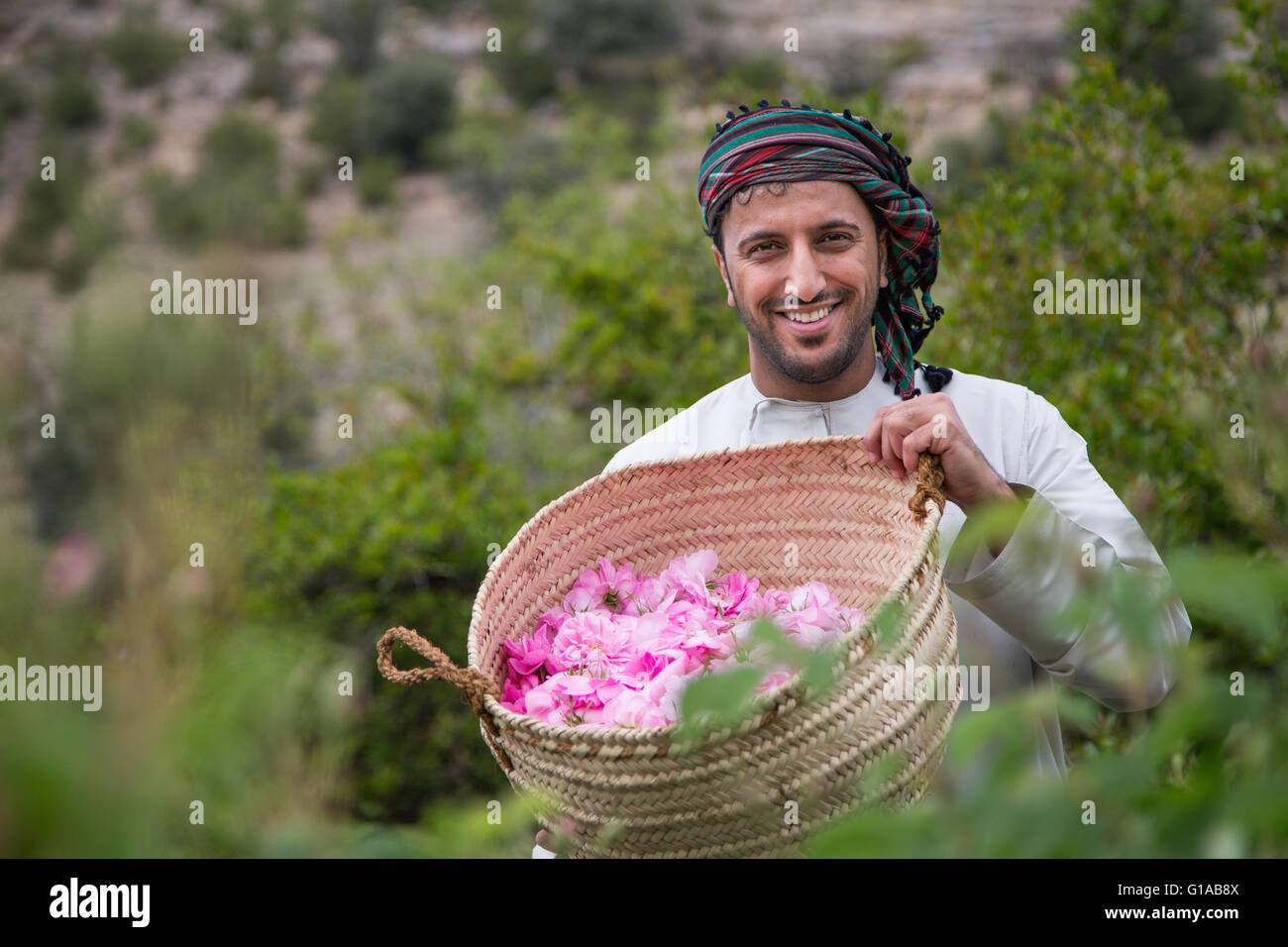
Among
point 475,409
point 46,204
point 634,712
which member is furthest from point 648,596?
point 46,204

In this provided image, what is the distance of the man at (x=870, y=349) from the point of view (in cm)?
187

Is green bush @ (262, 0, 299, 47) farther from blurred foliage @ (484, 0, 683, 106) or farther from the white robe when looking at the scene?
the white robe

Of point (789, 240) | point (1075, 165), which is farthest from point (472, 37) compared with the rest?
point (789, 240)

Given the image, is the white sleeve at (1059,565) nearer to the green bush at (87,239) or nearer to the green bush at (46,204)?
the green bush at (87,239)

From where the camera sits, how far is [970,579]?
1.77 metres

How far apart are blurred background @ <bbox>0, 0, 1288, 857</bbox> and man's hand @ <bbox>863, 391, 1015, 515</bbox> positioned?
358mm

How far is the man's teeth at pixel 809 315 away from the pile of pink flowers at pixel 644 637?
53 centimetres

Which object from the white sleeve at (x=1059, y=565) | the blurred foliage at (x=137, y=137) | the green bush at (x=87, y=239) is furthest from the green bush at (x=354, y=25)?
the white sleeve at (x=1059, y=565)

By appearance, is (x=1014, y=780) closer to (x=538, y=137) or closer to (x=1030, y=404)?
(x=1030, y=404)

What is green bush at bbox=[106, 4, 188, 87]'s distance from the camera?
19078mm

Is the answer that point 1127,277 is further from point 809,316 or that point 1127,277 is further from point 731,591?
point 731,591

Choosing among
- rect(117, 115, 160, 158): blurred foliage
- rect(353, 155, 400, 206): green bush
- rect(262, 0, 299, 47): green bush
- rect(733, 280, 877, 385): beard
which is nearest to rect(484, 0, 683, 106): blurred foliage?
rect(353, 155, 400, 206): green bush

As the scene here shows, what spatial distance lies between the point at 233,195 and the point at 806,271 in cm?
1522
